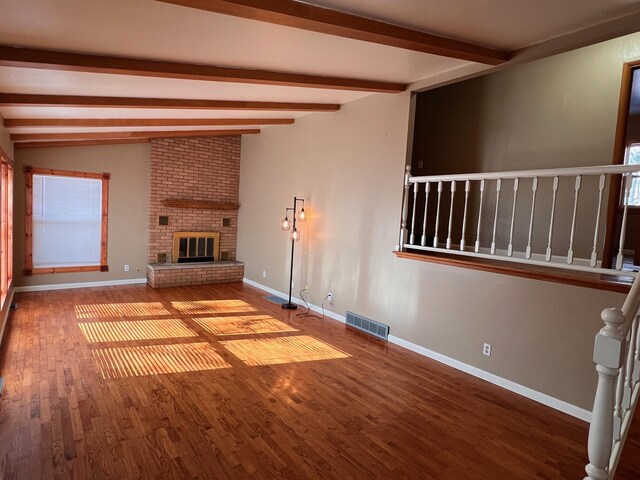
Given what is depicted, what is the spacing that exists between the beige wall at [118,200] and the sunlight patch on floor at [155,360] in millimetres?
3353

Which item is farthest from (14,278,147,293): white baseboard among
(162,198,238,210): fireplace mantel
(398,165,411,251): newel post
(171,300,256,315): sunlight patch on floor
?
(398,165,411,251): newel post

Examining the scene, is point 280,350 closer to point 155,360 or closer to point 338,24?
point 155,360

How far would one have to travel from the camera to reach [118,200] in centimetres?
683

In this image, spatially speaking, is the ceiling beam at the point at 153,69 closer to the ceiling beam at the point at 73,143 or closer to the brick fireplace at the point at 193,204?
the ceiling beam at the point at 73,143

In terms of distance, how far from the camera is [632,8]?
244cm

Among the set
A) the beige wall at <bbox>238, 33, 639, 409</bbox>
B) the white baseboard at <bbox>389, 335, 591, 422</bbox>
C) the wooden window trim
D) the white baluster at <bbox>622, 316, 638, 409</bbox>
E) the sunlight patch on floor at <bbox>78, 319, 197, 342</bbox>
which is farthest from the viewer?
the sunlight patch on floor at <bbox>78, 319, 197, 342</bbox>

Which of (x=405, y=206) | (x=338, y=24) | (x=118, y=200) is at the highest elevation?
(x=338, y=24)

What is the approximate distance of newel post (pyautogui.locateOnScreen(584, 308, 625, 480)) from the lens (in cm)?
150

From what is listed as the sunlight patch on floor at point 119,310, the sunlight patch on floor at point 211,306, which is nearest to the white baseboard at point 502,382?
the sunlight patch on floor at point 211,306

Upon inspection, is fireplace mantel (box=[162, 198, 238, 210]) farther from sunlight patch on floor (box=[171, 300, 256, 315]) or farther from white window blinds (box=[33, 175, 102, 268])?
sunlight patch on floor (box=[171, 300, 256, 315])

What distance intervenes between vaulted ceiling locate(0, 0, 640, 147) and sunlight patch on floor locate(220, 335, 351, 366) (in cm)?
265

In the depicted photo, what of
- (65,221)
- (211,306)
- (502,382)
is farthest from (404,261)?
(65,221)

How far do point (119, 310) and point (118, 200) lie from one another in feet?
7.71

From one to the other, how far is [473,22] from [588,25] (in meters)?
0.86
